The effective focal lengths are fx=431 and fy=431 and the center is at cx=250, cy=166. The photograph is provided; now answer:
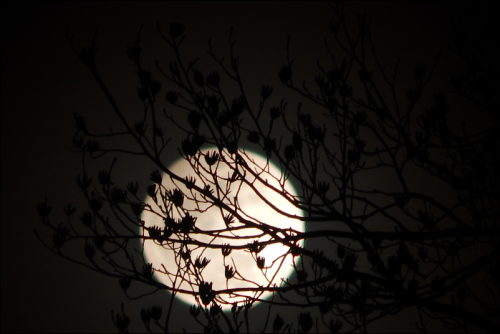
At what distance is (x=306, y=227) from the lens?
304 centimetres

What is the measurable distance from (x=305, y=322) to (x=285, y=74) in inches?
70.8

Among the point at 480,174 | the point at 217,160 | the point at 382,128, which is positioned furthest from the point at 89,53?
the point at 480,174

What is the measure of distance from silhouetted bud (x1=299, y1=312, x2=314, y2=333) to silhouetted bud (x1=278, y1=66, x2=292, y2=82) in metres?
1.72

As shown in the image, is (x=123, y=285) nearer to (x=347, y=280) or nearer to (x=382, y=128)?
(x=347, y=280)

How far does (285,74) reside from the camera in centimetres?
320

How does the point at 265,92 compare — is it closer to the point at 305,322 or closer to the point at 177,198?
the point at 177,198

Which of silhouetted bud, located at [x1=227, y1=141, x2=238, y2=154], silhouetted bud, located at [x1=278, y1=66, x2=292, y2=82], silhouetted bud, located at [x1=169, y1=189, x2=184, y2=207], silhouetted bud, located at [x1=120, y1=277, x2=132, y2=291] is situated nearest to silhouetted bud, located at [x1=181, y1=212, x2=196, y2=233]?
silhouetted bud, located at [x1=169, y1=189, x2=184, y2=207]

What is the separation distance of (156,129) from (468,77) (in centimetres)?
243

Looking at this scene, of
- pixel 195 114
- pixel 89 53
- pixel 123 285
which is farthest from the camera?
pixel 123 285

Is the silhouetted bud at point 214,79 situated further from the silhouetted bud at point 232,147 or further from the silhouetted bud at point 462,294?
the silhouetted bud at point 462,294

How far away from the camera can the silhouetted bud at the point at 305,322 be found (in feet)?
9.97

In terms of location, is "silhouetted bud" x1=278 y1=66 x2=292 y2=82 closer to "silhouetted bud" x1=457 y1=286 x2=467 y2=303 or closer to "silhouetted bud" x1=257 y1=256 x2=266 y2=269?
"silhouetted bud" x1=257 y1=256 x2=266 y2=269

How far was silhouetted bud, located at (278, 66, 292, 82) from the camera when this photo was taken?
10.5ft

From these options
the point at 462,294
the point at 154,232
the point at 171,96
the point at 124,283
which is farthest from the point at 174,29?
the point at 462,294
